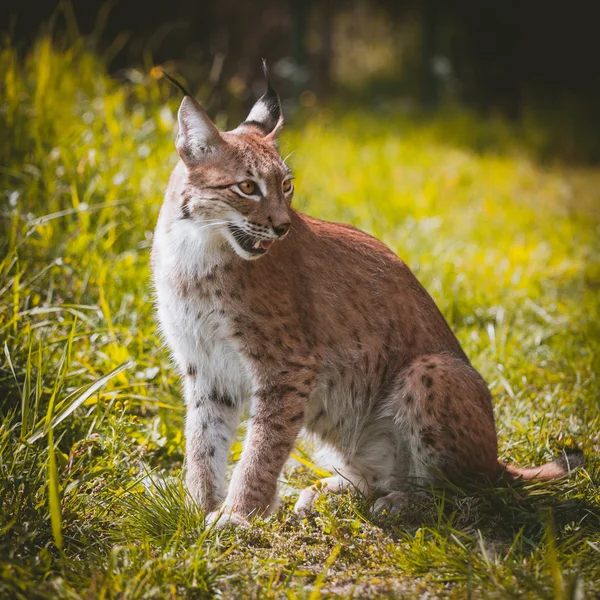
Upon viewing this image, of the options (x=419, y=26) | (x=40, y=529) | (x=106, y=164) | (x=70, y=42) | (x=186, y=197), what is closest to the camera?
(x=40, y=529)

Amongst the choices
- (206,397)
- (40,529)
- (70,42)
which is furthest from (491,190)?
(40,529)

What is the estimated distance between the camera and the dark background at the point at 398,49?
9789 millimetres

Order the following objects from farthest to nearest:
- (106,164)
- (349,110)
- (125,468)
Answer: (349,110), (106,164), (125,468)

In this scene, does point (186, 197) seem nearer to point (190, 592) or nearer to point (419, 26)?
point (190, 592)

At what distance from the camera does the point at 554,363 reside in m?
4.80

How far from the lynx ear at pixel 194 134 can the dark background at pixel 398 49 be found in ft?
18.9

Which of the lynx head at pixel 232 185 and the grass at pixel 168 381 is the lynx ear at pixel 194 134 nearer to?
the lynx head at pixel 232 185

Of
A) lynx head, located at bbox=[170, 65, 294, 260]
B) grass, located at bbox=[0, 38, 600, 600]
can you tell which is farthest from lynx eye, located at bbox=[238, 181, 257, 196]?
grass, located at bbox=[0, 38, 600, 600]

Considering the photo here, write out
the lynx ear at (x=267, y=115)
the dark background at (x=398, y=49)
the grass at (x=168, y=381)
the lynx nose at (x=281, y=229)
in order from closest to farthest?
the grass at (x=168, y=381)
the lynx nose at (x=281, y=229)
the lynx ear at (x=267, y=115)
the dark background at (x=398, y=49)

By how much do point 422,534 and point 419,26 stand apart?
1334cm

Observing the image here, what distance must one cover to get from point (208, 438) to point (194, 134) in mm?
1365

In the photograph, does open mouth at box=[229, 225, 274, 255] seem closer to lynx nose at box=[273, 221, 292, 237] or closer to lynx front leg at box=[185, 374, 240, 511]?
lynx nose at box=[273, 221, 292, 237]

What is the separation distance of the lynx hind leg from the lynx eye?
1107 millimetres

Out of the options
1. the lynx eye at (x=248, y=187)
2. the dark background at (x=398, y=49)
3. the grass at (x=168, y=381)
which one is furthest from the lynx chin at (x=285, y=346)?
the dark background at (x=398, y=49)
